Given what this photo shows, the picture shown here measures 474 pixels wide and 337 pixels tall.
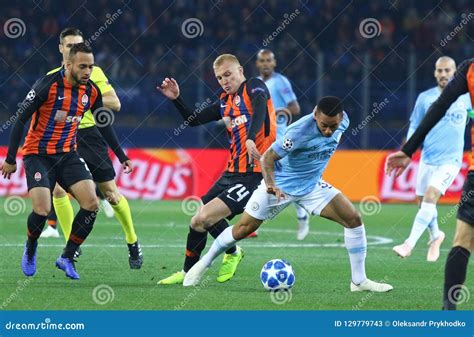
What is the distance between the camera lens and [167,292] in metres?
8.76

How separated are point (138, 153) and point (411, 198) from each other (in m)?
5.62

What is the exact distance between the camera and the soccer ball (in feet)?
29.1

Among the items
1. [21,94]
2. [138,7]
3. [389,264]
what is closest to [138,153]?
[21,94]

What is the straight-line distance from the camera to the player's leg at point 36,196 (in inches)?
370

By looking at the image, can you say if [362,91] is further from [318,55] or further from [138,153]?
[138,153]

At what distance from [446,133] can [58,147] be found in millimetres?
5262

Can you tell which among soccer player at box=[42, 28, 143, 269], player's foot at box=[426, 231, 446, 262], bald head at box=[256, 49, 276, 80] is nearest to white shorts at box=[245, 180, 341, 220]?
soccer player at box=[42, 28, 143, 269]
